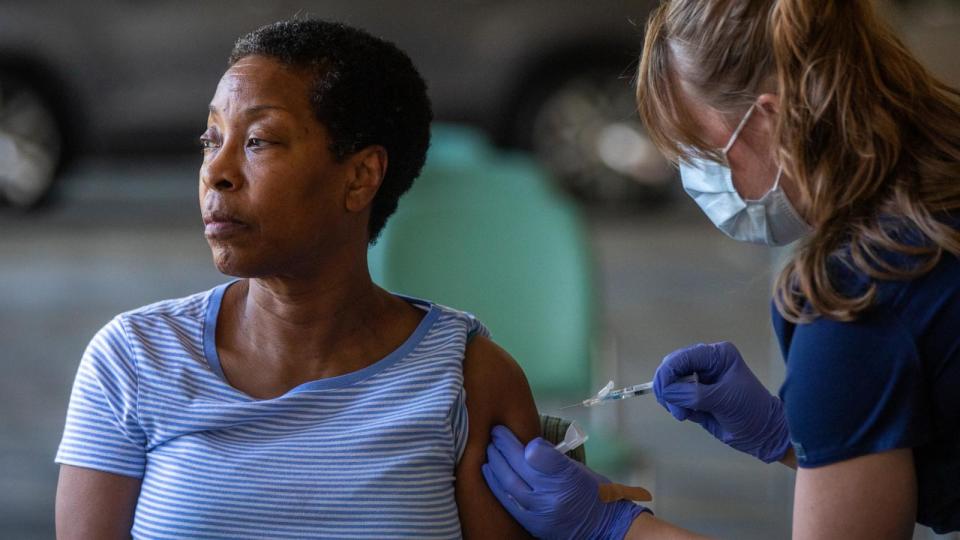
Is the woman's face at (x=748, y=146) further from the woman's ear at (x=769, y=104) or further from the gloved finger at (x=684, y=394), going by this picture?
the gloved finger at (x=684, y=394)

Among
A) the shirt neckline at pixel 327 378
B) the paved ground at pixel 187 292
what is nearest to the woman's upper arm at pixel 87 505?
the shirt neckline at pixel 327 378

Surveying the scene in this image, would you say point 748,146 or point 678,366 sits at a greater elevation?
point 748,146

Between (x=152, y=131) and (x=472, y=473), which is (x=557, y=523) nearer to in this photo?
(x=472, y=473)

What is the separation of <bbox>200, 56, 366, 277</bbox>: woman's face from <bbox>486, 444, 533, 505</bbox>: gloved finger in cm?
36

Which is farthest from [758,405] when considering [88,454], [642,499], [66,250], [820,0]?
[66,250]

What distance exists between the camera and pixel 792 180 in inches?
54.2

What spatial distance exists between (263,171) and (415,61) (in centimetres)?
455

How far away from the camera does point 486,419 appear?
1.58 meters

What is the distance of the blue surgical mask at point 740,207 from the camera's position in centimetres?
145

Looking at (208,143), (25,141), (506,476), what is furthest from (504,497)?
(25,141)

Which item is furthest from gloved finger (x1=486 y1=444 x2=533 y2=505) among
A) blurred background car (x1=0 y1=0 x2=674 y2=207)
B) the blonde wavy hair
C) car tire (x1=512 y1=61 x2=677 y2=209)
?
car tire (x1=512 y1=61 x2=677 y2=209)

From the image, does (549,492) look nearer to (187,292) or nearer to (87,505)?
(87,505)

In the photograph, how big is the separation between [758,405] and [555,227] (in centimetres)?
109

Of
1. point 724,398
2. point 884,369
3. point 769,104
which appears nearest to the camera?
point 884,369
